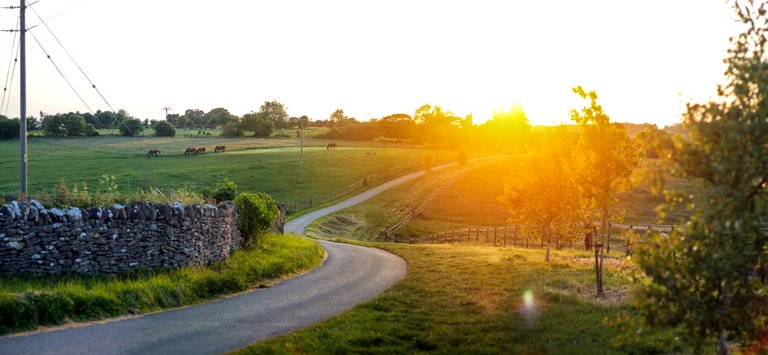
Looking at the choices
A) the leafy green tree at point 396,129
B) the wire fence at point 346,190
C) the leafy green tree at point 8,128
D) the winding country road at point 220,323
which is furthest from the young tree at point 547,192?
the leafy green tree at point 396,129

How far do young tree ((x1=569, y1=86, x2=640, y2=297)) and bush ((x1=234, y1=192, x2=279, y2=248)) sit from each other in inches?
490

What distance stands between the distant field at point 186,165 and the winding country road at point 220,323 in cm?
4117

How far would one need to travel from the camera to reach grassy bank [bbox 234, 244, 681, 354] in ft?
40.1

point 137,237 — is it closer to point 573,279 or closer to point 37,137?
point 573,279

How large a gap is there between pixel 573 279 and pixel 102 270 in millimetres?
14170

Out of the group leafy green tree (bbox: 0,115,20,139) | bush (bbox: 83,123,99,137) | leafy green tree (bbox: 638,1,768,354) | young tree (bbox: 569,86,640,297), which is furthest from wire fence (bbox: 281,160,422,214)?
leafy green tree (bbox: 0,115,20,139)

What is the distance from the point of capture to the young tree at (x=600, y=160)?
17.4 meters

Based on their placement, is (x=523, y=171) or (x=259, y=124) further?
(x=259, y=124)

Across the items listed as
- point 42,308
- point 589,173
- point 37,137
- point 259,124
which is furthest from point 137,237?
point 259,124

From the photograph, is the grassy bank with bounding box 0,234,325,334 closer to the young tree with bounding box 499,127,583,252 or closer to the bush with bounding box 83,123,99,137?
the young tree with bounding box 499,127,583,252

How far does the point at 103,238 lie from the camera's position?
16156 mm

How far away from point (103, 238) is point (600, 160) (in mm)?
14243

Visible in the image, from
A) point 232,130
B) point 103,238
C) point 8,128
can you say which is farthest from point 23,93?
point 232,130

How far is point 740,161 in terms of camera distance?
7.15m
